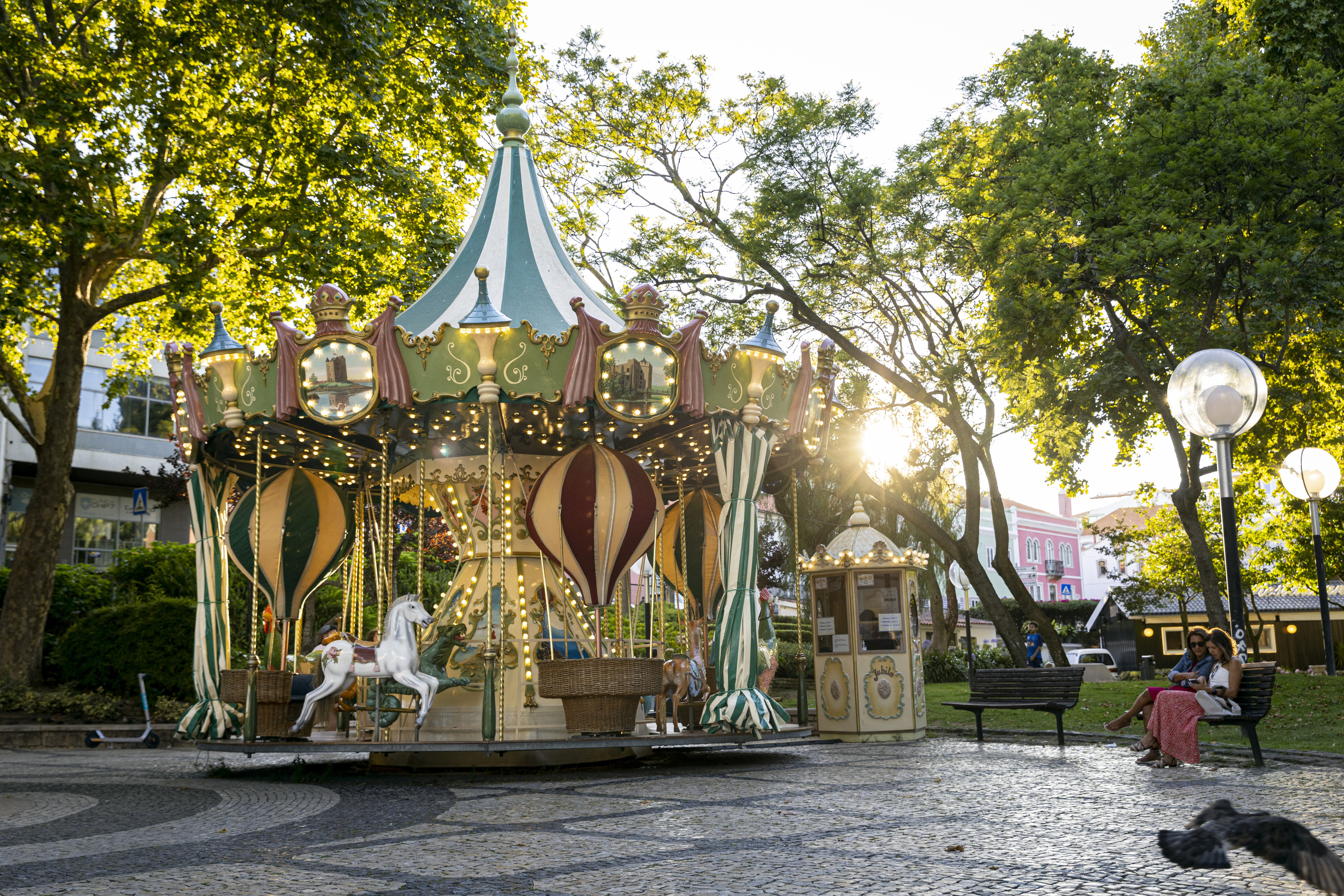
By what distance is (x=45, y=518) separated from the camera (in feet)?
56.7

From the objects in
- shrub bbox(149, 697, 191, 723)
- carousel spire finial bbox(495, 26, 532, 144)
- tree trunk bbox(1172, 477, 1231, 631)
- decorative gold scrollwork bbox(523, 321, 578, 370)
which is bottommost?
shrub bbox(149, 697, 191, 723)

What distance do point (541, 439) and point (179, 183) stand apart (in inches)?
402

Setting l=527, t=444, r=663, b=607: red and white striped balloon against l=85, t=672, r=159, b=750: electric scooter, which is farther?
l=85, t=672, r=159, b=750: electric scooter

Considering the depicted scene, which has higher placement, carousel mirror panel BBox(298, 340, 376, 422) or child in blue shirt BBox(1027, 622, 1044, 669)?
carousel mirror panel BBox(298, 340, 376, 422)

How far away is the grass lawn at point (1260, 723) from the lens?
1181 cm

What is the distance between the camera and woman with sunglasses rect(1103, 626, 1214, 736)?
33.0 ft

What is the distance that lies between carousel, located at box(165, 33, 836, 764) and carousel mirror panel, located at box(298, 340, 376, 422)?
2 cm

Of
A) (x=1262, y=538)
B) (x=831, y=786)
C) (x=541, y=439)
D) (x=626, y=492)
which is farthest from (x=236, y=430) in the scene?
(x=1262, y=538)

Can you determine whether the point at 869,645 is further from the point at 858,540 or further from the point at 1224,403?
the point at 1224,403

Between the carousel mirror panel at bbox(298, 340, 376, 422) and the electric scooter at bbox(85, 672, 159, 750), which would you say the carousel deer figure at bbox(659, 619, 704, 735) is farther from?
the electric scooter at bbox(85, 672, 159, 750)

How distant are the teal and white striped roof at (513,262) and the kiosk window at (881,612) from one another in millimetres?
4787

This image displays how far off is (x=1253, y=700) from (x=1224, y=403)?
3.38 m

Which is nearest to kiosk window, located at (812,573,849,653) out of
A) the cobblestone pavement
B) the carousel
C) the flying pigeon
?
the carousel

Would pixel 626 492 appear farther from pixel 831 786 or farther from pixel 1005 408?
pixel 1005 408
